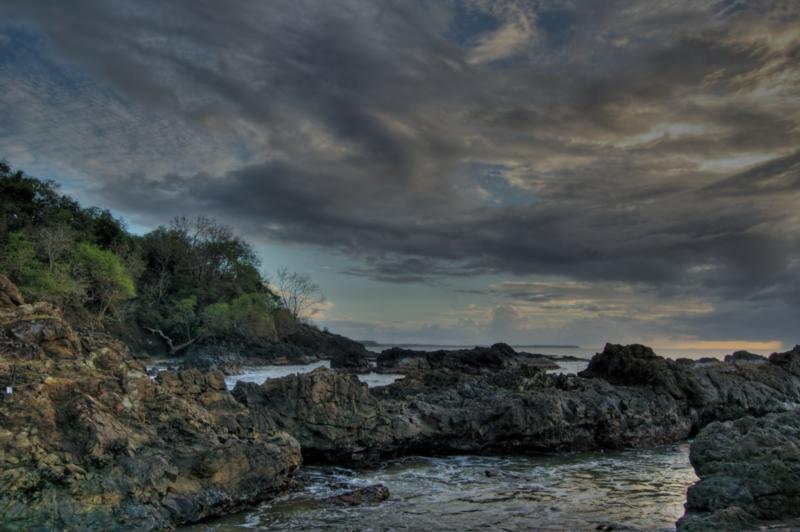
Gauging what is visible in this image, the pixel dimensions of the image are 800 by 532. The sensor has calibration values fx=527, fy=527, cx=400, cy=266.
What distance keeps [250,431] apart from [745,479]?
8091 millimetres

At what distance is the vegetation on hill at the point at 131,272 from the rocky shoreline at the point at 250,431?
1772 cm

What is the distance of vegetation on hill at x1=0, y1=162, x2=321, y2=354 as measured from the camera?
38.8 m

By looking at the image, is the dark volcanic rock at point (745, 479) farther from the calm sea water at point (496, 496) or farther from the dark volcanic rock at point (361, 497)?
the dark volcanic rock at point (361, 497)

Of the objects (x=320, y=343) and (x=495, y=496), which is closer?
(x=495, y=496)

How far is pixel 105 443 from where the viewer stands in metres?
7.36

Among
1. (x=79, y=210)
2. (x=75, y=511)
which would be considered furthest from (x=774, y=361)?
(x=79, y=210)

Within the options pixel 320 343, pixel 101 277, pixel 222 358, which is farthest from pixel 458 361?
pixel 320 343

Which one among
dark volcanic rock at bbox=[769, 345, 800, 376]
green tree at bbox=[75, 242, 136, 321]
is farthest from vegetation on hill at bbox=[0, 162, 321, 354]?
dark volcanic rock at bbox=[769, 345, 800, 376]

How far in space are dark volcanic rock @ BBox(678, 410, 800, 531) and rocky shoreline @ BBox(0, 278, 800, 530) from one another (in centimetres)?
2

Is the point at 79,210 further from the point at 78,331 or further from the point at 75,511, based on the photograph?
the point at 75,511

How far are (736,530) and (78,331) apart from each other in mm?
10609

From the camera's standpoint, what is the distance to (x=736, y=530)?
5.46m

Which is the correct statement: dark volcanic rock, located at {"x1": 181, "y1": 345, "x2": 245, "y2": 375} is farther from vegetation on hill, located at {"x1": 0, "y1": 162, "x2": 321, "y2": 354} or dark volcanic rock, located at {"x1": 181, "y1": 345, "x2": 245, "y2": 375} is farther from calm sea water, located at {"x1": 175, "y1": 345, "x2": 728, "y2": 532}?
calm sea water, located at {"x1": 175, "y1": 345, "x2": 728, "y2": 532}

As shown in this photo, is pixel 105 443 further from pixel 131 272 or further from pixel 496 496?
pixel 131 272
